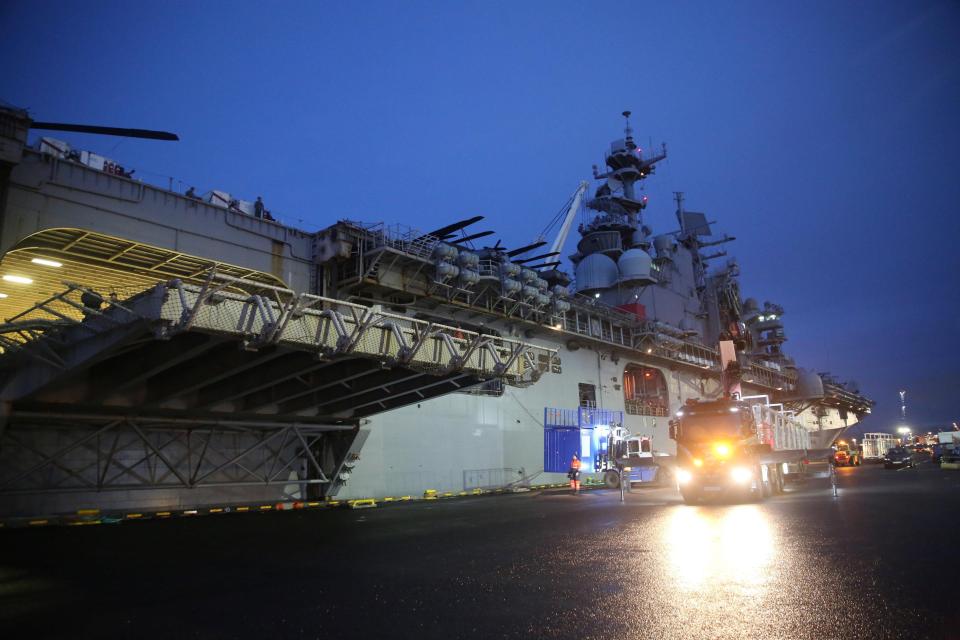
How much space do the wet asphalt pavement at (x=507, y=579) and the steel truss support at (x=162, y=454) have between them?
10.9 ft

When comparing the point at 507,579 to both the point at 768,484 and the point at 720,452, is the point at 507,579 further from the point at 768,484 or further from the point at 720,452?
the point at 768,484

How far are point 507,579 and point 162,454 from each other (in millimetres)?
16387

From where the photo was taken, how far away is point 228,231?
23375 millimetres

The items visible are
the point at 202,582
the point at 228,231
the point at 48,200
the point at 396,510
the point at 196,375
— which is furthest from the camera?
the point at 228,231

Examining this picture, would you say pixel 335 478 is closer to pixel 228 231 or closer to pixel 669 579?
pixel 228 231

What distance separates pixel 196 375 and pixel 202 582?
10.4 meters

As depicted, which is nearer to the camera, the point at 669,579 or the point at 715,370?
the point at 669,579

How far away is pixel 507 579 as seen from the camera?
8234 mm

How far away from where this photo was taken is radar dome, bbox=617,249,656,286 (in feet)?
167

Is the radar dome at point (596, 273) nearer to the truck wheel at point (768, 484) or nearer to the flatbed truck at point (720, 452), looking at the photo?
the truck wheel at point (768, 484)

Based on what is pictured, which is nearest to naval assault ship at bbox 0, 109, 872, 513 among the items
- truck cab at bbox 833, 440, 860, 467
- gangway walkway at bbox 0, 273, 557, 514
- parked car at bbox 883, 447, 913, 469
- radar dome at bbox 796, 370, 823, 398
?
gangway walkway at bbox 0, 273, 557, 514

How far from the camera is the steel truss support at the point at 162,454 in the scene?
17.6m

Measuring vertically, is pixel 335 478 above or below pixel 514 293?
below

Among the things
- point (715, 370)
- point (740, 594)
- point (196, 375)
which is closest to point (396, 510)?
point (196, 375)
